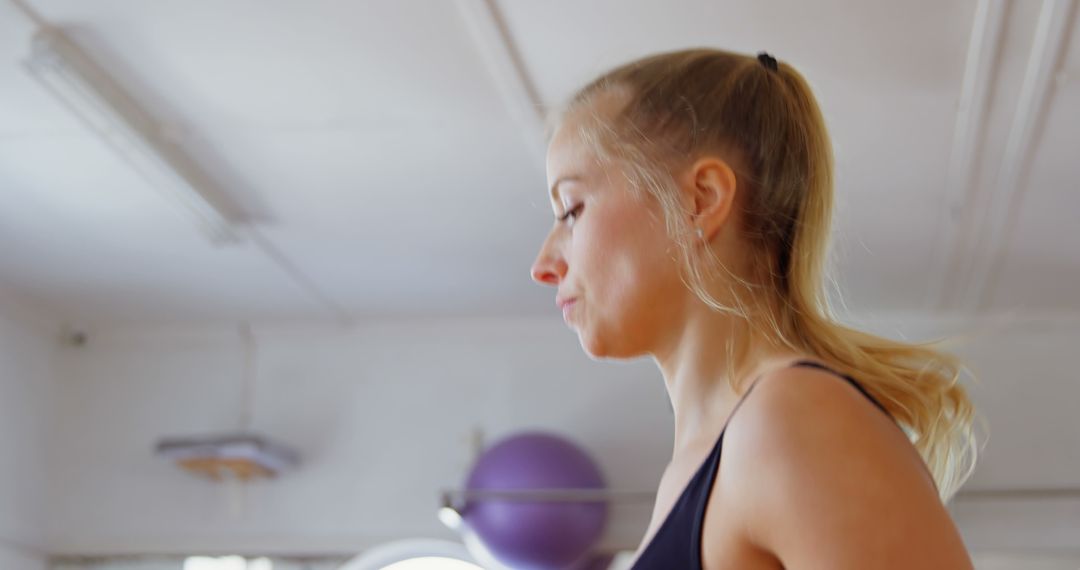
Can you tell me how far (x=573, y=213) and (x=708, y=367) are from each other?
15 cm

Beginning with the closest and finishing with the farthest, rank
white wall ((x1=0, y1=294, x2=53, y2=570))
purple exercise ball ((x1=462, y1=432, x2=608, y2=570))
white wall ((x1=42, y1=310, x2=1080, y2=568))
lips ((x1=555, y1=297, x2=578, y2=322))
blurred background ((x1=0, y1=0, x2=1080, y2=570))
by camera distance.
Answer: lips ((x1=555, y1=297, x2=578, y2=322)), blurred background ((x1=0, y1=0, x2=1080, y2=570)), purple exercise ball ((x1=462, y1=432, x2=608, y2=570)), white wall ((x1=42, y1=310, x2=1080, y2=568)), white wall ((x1=0, y1=294, x2=53, y2=570))

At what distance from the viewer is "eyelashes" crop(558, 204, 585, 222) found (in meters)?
0.83

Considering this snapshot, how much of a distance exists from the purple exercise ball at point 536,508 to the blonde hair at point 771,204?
9.22 ft

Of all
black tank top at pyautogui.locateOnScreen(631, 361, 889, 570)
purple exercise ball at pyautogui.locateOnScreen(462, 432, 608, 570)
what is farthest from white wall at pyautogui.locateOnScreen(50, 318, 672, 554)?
black tank top at pyautogui.locateOnScreen(631, 361, 889, 570)

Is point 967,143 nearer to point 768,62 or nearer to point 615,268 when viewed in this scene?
point 768,62

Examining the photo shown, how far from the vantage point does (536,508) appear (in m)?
3.58

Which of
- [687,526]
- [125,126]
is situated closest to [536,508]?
[125,126]

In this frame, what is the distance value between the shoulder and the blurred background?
1523 millimetres

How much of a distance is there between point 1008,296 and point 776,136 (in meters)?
3.62

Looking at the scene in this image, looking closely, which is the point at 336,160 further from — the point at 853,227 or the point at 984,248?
the point at 984,248

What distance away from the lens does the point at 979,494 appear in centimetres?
388

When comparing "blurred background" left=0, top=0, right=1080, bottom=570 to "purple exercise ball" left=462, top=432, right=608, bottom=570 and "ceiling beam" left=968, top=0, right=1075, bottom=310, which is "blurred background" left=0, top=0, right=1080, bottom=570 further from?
"purple exercise ball" left=462, top=432, right=608, bottom=570

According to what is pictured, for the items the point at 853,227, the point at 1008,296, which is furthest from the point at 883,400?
the point at 1008,296

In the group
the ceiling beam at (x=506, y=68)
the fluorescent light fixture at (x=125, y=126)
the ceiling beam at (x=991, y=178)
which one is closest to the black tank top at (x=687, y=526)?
the ceiling beam at (x=506, y=68)
